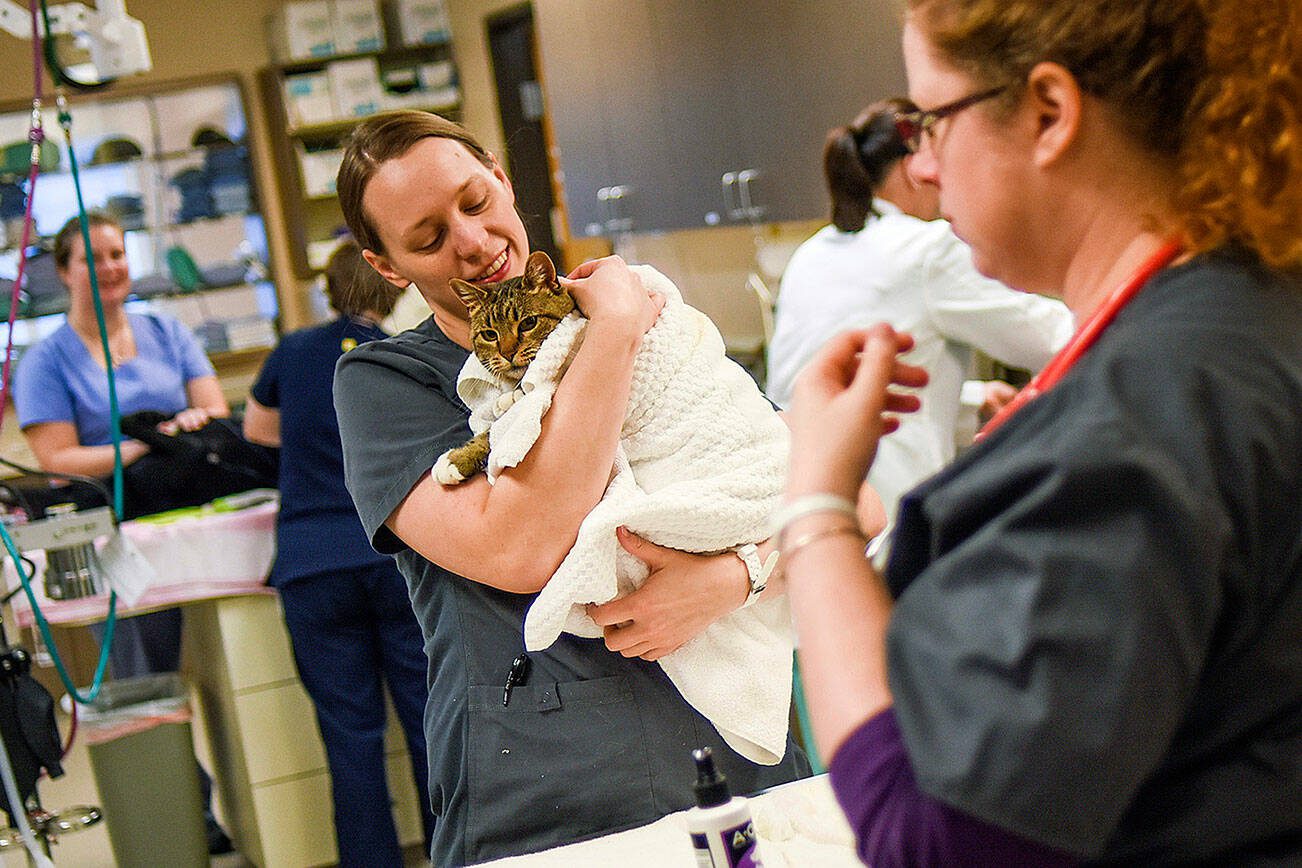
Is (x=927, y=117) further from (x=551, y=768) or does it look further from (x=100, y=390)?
(x=100, y=390)

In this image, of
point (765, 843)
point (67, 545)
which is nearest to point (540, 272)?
point (765, 843)

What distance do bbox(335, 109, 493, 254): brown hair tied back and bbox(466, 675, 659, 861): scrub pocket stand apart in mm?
481

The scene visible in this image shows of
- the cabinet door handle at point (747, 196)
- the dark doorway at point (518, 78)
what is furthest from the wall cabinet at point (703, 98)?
the dark doorway at point (518, 78)

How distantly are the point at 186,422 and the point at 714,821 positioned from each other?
2780mm

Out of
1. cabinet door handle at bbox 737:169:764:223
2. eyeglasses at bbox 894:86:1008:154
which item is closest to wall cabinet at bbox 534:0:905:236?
cabinet door handle at bbox 737:169:764:223

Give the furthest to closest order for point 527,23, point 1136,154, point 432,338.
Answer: point 527,23 → point 432,338 → point 1136,154

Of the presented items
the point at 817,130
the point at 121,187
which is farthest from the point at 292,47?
the point at 817,130

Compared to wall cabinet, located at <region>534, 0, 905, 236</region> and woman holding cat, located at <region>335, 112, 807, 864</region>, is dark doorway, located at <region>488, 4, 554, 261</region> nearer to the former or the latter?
wall cabinet, located at <region>534, 0, 905, 236</region>

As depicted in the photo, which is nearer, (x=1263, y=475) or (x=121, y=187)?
(x=1263, y=475)

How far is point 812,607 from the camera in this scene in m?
0.64

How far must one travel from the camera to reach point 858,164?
271 cm

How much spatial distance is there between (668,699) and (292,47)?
5343mm

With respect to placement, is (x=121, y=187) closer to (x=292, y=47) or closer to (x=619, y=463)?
(x=292, y=47)

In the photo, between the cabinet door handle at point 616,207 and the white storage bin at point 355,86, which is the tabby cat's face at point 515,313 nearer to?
the cabinet door handle at point 616,207
